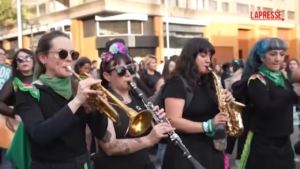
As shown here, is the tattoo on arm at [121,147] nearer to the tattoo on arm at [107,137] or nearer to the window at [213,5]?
the tattoo on arm at [107,137]

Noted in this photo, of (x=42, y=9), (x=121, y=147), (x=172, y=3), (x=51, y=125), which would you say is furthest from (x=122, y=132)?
(x=42, y=9)

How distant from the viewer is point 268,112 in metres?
3.56

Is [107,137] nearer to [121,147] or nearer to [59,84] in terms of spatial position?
[121,147]

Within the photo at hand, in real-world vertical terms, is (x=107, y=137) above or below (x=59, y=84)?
below

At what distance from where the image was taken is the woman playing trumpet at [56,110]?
2.24 meters

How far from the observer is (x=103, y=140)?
9.07 ft

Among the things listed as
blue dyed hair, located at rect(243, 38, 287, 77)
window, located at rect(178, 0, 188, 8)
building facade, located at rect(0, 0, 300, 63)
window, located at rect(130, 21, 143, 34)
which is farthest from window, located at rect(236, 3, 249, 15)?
blue dyed hair, located at rect(243, 38, 287, 77)

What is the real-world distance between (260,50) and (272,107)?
617mm

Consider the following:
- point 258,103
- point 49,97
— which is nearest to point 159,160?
point 258,103

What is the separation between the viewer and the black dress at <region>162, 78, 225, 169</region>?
3191 millimetres

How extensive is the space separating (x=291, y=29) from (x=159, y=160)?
36.6 meters

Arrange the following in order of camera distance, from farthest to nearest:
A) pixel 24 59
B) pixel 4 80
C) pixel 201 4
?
pixel 201 4 < pixel 4 80 < pixel 24 59

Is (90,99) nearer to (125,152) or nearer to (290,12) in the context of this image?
(125,152)

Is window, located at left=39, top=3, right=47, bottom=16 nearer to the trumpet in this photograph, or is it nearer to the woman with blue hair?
the woman with blue hair
